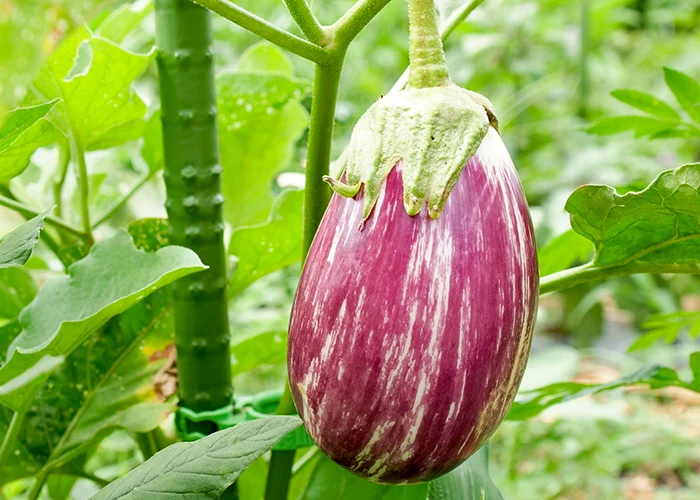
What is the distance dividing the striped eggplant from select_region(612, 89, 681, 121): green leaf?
0.21 meters

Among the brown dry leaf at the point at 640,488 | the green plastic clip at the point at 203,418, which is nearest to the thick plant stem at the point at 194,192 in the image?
the green plastic clip at the point at 203,418

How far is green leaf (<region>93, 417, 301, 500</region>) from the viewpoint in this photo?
0.30 meters

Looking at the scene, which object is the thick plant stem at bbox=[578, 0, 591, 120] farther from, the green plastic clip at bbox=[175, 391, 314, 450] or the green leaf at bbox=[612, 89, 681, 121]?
the green plastic clip at bbox=[175, 391, 314, 450]

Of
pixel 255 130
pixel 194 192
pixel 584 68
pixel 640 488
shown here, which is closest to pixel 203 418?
pixel 194 192

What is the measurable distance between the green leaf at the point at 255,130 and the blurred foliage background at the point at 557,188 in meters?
0.02

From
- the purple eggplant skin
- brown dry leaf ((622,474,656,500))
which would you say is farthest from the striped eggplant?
brown dry leaf ((622,474,656,500))

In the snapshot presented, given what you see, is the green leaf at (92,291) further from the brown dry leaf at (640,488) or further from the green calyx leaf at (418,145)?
the brown dry leaf at (640,488)

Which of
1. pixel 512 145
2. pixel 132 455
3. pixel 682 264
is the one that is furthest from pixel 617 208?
pixel 512 145

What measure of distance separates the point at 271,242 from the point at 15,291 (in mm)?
181

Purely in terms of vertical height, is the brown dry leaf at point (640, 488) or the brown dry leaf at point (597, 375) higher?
the brown dry leaf at point (597, 375)

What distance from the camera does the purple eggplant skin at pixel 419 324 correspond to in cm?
32

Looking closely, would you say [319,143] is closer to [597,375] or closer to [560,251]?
[560,251]

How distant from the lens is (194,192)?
47 cm

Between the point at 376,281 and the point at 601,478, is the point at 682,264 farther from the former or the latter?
the point at 601,478
